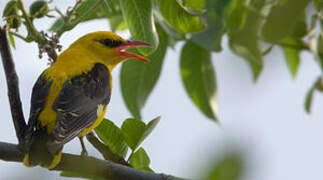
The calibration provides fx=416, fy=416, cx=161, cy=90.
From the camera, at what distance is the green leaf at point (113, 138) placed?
236 cm

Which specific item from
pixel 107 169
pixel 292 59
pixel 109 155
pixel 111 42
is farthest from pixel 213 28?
pixel 111 42

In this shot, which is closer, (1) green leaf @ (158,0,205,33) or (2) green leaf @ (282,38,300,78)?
(1) green leaf @ (158,0,205,33)

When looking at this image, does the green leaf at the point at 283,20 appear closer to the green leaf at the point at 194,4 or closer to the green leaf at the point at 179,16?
the green leaf at the point at 179,16

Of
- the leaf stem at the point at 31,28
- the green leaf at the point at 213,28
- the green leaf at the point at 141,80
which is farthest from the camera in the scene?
the green leaf at the point at 141,80

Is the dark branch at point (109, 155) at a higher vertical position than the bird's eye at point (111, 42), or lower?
lower

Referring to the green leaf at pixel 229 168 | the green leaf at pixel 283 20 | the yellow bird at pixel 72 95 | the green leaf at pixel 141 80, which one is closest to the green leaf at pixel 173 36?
the green leaf at pixel 141 80

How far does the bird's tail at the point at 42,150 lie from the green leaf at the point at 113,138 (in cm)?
26

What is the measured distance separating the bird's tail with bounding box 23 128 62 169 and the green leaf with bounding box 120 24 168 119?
2.13 feet

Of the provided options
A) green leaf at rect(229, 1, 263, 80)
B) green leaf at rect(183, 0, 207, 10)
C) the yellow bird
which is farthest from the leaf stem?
green leaf at rect(229, 1, 263, 80)

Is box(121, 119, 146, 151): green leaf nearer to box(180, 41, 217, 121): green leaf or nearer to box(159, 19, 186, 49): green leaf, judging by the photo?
box(180, 41, 217, 121): green leaf

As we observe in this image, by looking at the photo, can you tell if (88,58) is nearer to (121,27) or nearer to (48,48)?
(121,27)

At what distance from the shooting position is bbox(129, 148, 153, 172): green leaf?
2346mm

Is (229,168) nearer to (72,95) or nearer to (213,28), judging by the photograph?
(213,28)

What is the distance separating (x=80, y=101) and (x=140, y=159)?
130cm
